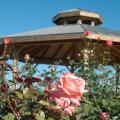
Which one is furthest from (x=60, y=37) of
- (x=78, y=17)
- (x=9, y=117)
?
(x=9, y=117)

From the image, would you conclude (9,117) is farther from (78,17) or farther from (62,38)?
(78,17)

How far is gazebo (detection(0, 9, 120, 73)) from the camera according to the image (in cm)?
1366

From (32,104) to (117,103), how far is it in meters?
2.37

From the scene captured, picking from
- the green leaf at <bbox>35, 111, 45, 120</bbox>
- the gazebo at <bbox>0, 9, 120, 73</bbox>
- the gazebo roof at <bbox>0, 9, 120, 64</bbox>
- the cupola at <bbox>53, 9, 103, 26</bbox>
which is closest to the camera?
the green leaf at <bbox>35, 111, 45, 120</bbox>

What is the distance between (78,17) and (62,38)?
4.41 metres

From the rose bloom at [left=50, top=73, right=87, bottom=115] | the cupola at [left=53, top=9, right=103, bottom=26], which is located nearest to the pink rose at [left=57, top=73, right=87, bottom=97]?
the rose bloom at [left=50, top=73, right=87, bottom=115]

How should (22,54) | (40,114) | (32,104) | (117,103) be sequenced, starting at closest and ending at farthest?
(40,114) → (32,104) → (117,103) → (22,54)

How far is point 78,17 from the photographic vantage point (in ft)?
58.6

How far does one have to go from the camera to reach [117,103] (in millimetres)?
4922

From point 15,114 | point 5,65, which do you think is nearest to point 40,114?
point 15,114

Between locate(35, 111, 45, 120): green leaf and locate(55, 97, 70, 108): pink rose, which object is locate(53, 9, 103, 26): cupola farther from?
locate(55, 97, 70, 108): pink rose

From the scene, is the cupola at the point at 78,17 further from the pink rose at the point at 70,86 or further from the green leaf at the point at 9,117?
the pink rose at the point at 70,86

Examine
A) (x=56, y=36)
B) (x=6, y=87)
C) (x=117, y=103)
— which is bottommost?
(x=117, y=103)

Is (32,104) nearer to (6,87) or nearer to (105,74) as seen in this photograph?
(6,87)
